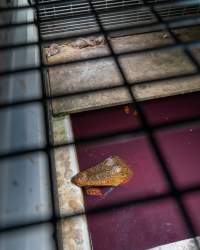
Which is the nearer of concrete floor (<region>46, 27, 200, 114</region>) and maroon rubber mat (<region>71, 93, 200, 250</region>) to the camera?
maroon rubber mat (<region>71, 93, 200, 250</region>)

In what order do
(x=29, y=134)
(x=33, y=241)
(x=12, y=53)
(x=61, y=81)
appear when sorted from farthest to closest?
(x=61, y=81)
(x=12, y=53)
(x=29, y=134)
(x=33, y=241)

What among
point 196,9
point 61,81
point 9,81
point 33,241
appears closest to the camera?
point 33,241

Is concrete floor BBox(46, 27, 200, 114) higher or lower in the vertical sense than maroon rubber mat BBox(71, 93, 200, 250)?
higher

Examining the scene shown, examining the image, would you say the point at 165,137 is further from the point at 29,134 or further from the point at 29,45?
the point at 29,134

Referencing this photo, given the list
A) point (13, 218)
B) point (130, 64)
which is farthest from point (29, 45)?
point (130, 64)

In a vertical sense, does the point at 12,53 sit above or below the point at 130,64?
below
